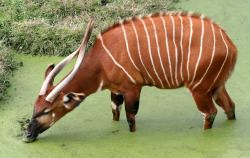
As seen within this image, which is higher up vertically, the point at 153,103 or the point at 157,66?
the point at 157,66

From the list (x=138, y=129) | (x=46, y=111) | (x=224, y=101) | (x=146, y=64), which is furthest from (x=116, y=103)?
(x=224, y=101)

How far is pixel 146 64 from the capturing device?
16.2 feet

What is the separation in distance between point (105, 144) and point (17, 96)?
1.68 metres

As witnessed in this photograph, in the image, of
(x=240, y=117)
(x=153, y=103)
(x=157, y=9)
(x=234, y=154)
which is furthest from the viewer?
(x=157, y=9)

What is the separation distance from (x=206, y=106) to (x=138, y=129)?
0.88 metres

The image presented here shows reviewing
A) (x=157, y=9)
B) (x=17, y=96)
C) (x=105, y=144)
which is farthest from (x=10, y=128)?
(x=157, y=9)

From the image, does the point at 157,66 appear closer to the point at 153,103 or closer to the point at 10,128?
the point at 153,103

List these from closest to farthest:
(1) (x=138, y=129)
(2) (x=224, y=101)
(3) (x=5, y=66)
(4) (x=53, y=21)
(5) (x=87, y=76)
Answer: (5) (x=87, y=76) < (2) (x=224, y=101) < (1) (x=138, y=129) < (3) (x=5, y=66) < (4) (x=53, y=21)

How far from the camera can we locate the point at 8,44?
7.31 m

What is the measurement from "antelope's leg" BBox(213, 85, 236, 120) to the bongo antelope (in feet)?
0.60

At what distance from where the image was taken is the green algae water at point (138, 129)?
4.96m

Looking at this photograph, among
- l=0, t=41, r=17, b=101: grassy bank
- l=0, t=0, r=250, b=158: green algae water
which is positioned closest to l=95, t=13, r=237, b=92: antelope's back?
l=0, t=0, r=250, b=158: green algae water

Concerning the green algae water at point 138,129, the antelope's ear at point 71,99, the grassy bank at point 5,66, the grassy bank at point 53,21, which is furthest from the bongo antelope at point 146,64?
the grassy bank at point 53,21

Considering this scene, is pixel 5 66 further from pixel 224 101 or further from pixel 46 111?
pixel 224 101
